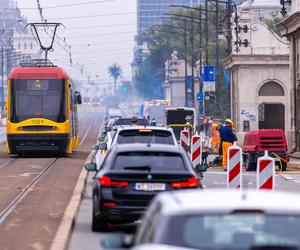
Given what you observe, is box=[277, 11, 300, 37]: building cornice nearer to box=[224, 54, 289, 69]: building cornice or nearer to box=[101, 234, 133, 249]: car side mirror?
box=[224, 54, 289, 69]: building cornice

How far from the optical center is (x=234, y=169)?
20.7m

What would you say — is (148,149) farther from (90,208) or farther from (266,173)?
(90,208)

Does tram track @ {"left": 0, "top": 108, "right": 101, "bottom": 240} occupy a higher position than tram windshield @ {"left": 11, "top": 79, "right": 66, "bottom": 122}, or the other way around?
tram windshield @ {"left": 11, "top": 79, "right": 66, "bottom": 122}

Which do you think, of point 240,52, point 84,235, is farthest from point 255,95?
point 84,235

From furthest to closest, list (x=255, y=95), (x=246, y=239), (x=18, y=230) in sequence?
1. (x=255, y=95)
2. (x=18, y=230)
3. (x=246, y=239)

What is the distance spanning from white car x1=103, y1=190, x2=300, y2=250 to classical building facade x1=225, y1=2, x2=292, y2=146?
55944mm

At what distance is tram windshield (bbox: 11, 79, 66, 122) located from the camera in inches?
1630

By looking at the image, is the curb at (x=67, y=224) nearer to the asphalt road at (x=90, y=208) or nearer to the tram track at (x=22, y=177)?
the asphalt road at (x=90, y=208)

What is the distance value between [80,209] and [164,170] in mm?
5142

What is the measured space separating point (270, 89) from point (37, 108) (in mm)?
26880

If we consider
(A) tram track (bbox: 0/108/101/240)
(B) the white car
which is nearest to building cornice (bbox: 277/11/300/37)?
(A) tram track (bbox: 0/108/101/240)

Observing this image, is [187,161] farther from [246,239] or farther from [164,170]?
[246,239]

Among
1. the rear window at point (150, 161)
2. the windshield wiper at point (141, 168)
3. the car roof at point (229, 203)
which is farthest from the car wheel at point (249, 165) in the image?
the car roof at point (229, 203)

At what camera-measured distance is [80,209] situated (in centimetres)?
2095
